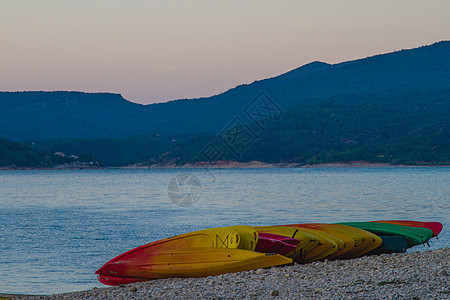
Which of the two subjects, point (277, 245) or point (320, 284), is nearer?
point (320, 284)

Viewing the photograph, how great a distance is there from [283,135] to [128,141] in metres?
45.5

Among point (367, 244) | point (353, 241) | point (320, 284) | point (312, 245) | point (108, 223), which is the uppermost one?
point (320, 284)

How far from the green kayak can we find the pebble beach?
13.3 feet

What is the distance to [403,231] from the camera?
18.0 metres

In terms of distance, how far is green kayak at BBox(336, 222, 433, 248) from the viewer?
1762cm

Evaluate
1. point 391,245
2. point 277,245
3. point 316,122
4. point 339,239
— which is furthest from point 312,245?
point 316,122

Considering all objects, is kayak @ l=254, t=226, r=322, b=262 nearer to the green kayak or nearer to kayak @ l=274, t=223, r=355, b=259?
kayak @ l=274, t=223, r=355, b=259

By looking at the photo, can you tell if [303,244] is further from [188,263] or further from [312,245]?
[188,263]

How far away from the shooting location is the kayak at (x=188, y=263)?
43.6ft

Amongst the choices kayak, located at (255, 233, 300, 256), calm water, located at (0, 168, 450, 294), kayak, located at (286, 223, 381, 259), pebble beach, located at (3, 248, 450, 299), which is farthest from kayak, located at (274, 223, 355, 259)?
calm water, located at (0, 168, 450, 294)

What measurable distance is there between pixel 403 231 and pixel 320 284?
7.89 meters

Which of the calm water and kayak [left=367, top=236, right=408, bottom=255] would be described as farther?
the calm water

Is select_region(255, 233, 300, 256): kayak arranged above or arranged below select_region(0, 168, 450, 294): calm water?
above

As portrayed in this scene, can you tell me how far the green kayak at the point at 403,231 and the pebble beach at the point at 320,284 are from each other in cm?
406
